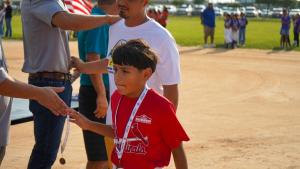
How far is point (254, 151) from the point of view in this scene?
718 cm

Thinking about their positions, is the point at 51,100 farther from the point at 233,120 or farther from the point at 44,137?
the point at 233,120

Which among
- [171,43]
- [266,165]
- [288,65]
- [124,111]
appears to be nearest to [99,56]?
[171,43]

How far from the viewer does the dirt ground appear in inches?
269

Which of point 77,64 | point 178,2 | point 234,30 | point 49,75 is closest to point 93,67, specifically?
point 77,64

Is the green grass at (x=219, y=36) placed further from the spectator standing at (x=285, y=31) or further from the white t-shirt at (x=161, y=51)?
the white t-shirt at (x=161, y=51)

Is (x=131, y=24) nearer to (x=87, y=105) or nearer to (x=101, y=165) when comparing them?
(x=87, y=105)

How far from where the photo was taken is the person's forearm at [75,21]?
3840mm

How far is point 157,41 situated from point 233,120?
5791 mm

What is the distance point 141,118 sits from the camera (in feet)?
10.0

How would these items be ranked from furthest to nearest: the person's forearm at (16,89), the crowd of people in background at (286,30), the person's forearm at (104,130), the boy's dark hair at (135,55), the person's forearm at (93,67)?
1. the crowd of people in background at (286,30)
2. the person's forearm at (93,67)
3. the person's forearm at (104,130)
4. the person's forearm at (16,89)
5. the boy's dark hair at (135,55)

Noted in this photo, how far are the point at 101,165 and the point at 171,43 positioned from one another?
6.27 feet

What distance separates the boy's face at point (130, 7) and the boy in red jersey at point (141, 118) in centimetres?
67

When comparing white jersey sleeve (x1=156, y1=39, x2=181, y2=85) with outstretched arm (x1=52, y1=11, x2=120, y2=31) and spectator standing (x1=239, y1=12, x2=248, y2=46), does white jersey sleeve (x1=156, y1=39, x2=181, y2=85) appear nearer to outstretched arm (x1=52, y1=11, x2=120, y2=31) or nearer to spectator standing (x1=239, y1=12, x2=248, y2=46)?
outstretched arm (x1=52, y1=11, x2=120, y2=31)

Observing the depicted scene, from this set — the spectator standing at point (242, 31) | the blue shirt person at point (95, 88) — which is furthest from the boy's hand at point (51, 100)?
the spectator standing at point (242, 31)
